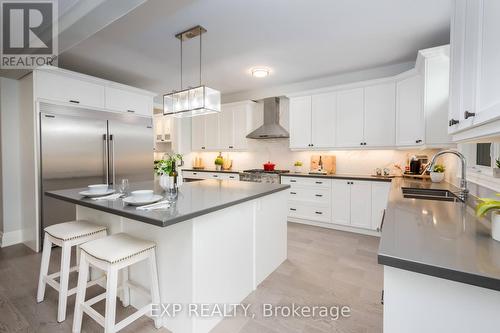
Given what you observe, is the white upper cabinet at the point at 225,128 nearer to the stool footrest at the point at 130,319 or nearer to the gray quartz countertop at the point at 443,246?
the stool footrest at the point at 130,319

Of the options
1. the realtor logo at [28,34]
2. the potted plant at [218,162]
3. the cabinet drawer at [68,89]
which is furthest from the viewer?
the potted plant at [218,162]

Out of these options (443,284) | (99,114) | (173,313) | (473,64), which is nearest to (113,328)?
(173,313)

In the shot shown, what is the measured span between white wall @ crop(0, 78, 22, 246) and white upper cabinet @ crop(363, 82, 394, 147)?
5217 millimetres

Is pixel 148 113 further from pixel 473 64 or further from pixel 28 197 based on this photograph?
pixel 473 64

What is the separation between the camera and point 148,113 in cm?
429

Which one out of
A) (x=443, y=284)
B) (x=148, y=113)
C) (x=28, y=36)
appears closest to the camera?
(x=443, y=284)

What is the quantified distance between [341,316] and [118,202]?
6.27ft

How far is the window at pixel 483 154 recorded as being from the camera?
2029 millimetres

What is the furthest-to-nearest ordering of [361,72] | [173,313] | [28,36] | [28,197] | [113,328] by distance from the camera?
1. [361,72]
2. [28,197]
3. [28,36]
4. [173,313]
5. [113,328]

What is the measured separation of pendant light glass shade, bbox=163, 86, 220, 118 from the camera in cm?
246

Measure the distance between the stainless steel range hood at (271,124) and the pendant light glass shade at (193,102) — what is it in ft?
7.18

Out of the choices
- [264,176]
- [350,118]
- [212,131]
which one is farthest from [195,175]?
[350,118]

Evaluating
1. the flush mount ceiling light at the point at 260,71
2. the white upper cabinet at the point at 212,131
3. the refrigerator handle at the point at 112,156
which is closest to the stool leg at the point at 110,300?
the refrigerator handle at the point at 112,156

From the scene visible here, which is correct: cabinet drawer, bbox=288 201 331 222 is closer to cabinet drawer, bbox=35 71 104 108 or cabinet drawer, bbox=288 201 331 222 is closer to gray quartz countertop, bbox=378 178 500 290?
gray quartz countertop, bbox=378 178 500 290
